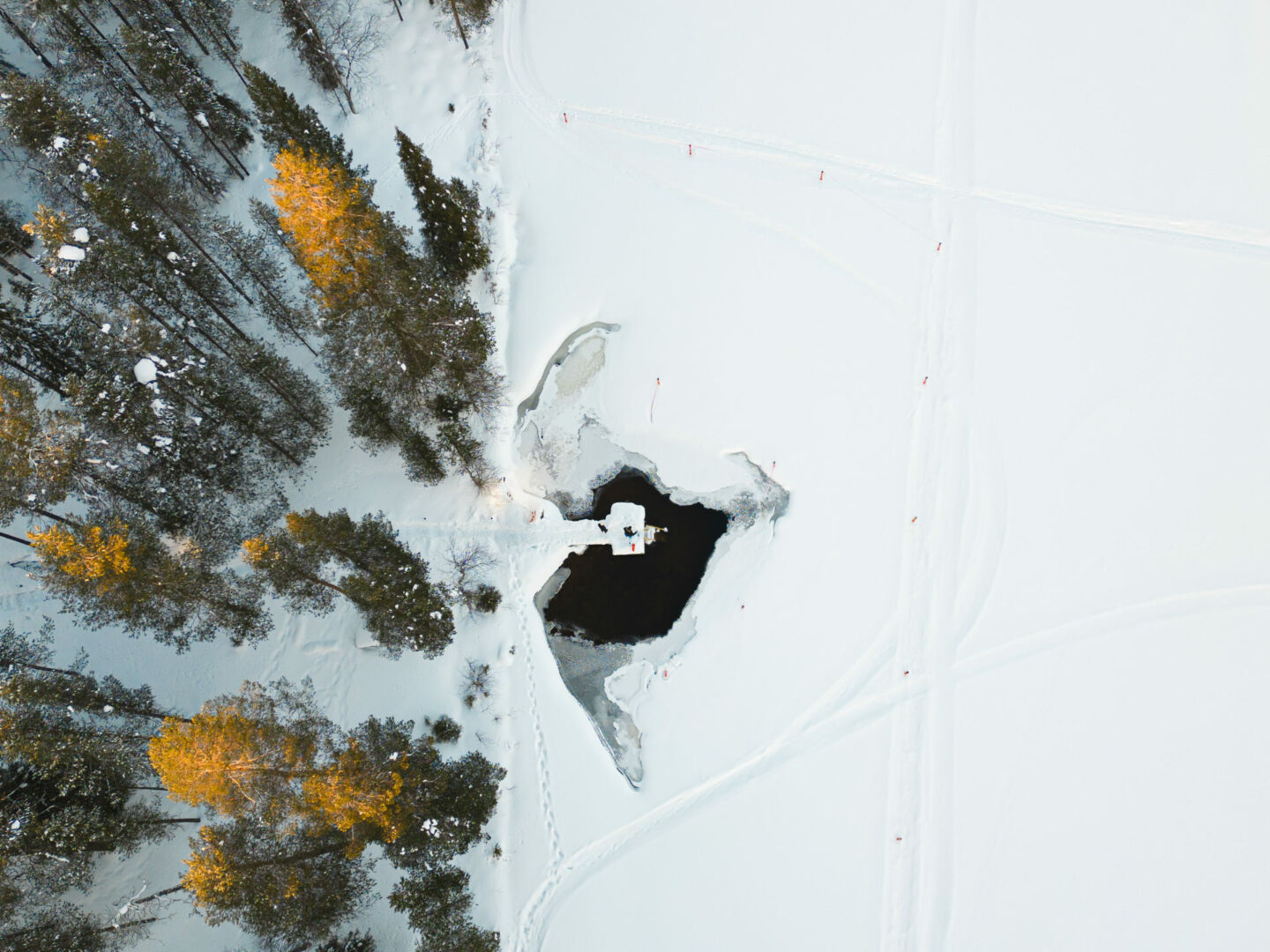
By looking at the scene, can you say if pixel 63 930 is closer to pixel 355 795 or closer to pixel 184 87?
pixel 355 795

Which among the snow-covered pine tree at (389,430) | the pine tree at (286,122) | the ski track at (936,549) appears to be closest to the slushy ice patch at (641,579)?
the snow-covered pine tree at (389,430)

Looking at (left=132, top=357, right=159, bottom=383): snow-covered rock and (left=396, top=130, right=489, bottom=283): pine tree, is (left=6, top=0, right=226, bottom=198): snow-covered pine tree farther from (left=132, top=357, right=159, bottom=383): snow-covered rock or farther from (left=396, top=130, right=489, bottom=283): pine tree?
(left=132, top=357, right=159, bottom=383): snow-covered rock

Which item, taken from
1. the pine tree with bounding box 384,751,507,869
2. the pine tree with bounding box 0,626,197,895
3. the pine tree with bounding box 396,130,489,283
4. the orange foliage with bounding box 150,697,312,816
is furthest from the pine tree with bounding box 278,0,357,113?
the pine tree with bounding box 384,751,507,869

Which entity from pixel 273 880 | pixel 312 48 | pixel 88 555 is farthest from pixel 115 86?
pixel 273 880

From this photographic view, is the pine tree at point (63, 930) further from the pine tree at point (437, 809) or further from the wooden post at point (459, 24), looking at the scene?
the wooden post at point (459, 24)

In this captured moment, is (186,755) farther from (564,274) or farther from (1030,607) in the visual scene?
(1030,607)
